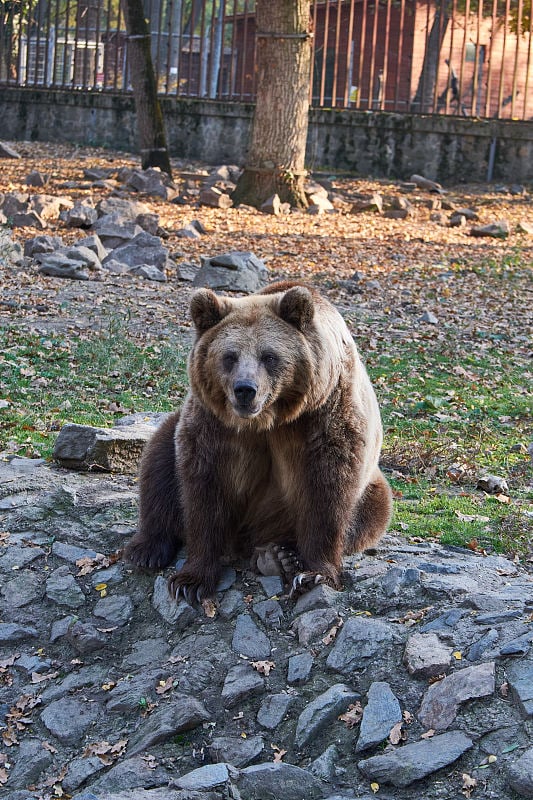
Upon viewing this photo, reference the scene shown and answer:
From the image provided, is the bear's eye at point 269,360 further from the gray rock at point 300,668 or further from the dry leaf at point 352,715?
the dry leaf at point 352,715

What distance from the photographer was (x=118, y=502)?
20.2 ft

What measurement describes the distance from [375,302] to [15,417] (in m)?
5.54

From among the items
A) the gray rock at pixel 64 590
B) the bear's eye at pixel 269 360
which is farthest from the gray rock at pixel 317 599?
the gray rock at pixel 64 590

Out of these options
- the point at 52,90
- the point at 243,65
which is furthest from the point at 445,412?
the point at 52,90

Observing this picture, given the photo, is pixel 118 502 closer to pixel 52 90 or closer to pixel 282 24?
pixel 282 24

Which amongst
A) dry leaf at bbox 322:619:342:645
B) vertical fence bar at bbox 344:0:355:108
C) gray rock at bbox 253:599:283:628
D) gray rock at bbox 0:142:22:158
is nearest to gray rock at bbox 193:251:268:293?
gray rock at bbox 253:599:283:628

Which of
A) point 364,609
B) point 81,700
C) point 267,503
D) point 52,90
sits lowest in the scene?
point 81,700

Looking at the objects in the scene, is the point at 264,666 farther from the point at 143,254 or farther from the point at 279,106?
the point at 279,106

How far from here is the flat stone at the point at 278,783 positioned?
3791 mm

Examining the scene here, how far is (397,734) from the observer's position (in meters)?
3.94

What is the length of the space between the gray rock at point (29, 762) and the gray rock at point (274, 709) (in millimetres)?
975

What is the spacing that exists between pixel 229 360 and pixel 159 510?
3.69 feet

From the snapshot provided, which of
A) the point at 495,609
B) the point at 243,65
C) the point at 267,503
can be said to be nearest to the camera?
the point at 495,609

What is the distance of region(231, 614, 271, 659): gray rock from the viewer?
4.66m
